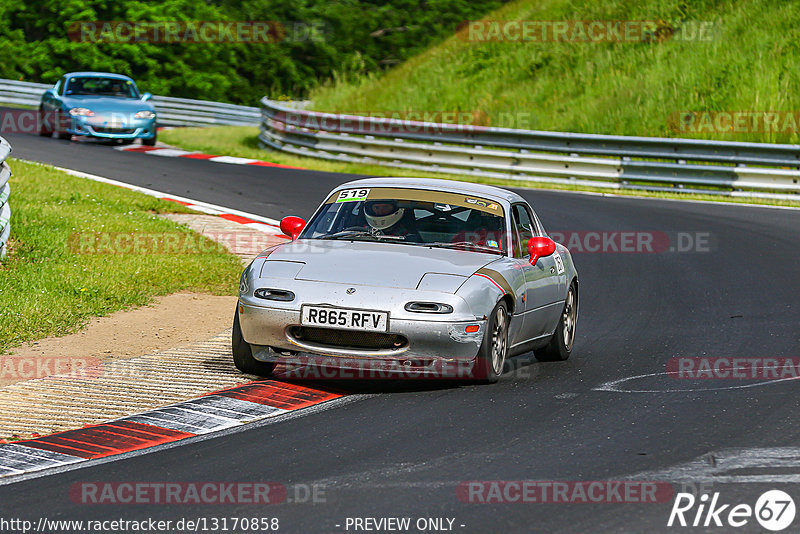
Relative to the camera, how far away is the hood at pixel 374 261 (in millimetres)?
7773

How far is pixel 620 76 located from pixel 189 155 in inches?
A: 432

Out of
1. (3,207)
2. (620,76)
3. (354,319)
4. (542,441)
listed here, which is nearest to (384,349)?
(354,319)

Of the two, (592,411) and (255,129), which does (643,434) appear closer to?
(592,411)

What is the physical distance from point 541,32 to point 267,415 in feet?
92.0

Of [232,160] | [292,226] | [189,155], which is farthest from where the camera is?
[189,155]

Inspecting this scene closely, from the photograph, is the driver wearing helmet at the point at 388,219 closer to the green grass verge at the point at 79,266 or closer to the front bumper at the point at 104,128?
the green grass verge at the point at 79,266

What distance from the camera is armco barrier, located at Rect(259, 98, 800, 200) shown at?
2231 cm

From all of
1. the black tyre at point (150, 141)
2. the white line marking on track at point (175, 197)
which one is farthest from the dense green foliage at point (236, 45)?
the white line marking on track at point (175, 197)

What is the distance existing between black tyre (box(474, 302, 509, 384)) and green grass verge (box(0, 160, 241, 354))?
3.67 m

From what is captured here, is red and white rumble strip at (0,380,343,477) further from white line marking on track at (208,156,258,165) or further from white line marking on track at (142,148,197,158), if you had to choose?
white line marking on track at (142,148,197,158)

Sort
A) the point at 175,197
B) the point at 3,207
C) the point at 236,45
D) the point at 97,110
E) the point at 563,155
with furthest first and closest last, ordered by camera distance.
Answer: the point at 236,45 → the point at 97,110 → the point at 563,155 → the point at 175,197 → the point at 3,207

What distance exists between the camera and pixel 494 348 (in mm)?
8078

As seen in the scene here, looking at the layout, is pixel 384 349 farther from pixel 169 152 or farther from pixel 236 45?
pixel 236 45

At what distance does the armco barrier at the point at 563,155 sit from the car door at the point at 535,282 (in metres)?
13.6
